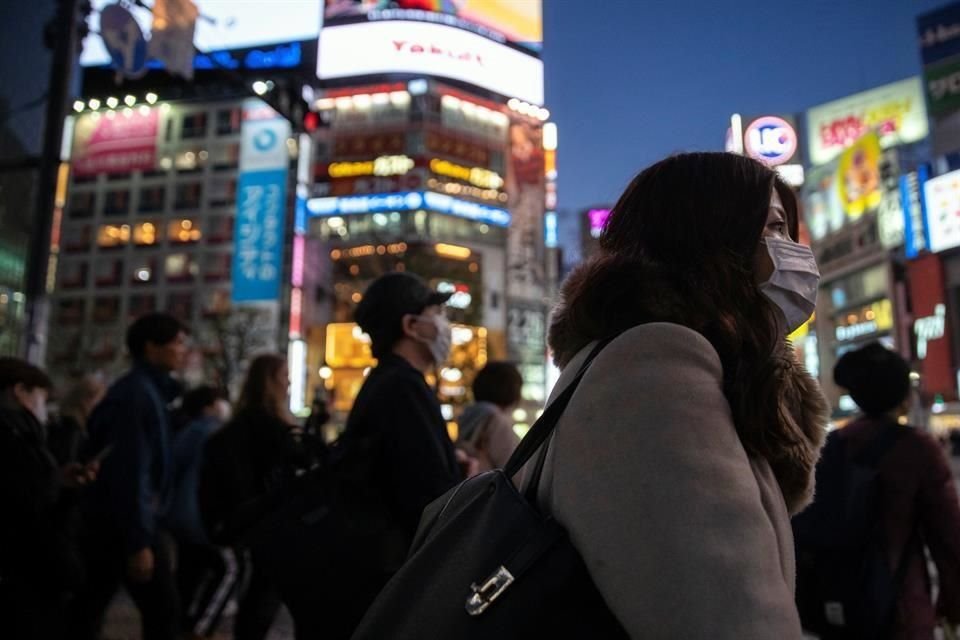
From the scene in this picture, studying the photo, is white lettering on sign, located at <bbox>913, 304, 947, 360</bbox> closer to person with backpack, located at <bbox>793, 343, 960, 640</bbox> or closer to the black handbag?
person with backpack, located at <bbox>793, 343, 960, 640</bbox>

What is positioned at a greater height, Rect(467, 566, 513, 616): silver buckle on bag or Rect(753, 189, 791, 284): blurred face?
Rect(753, 189, 791, 284): blurred face

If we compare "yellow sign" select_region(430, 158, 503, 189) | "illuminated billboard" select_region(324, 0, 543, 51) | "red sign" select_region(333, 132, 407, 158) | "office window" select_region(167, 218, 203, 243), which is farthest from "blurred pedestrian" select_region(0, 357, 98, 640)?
"illuminated billboard" select_region(324, 0, 543, 51)

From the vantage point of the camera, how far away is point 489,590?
94 cm

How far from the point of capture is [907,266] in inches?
1970

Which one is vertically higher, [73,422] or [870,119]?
[870,119]

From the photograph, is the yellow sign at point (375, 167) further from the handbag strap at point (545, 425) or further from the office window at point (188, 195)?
the handbag strap at point (545, 425)

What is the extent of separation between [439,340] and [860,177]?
55616mm

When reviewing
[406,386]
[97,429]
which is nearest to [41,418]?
[97,429]

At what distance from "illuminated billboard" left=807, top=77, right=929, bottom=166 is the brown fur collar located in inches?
2251

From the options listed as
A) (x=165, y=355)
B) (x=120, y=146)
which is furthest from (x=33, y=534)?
(x=120, y=146)

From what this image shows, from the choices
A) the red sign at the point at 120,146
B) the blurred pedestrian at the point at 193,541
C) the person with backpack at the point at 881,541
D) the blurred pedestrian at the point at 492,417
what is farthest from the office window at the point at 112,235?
the person with backpack at the point at 881,541

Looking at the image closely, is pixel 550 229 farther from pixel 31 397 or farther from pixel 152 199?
pixel 31 397

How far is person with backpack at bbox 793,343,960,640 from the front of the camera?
2.45 m

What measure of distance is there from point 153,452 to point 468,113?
167ft
